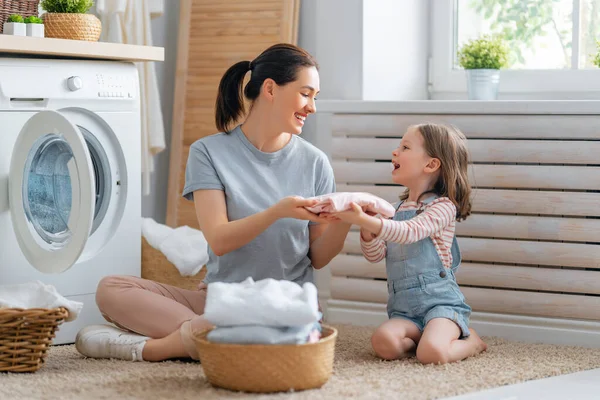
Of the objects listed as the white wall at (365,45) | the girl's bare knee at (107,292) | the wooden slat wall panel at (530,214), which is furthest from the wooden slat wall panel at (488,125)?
the girl's bare knee at (107,292)

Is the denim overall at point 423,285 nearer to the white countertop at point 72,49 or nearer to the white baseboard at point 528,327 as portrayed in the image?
the white baseboard at point 528,327

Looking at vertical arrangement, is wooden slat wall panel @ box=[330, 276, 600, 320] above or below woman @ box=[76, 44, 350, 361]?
below

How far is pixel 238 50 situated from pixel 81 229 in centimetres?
132

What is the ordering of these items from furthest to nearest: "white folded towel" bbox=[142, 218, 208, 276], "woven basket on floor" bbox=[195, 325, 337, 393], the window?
the window
"white folded towel" bbox=[142, 218, 208, 276]
"woven basket on floor" bbox=[195, 325, 337, 393]

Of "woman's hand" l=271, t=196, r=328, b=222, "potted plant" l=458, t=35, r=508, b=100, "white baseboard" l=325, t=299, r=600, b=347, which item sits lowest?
"white baseboard" l=325, t=299, r=600, b=347

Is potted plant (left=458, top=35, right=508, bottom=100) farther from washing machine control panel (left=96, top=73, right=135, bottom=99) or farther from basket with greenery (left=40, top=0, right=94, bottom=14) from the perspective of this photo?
basket with greenery (left=40, top=0, right=94, bottom=14)


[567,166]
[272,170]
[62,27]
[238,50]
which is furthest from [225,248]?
[238,50]

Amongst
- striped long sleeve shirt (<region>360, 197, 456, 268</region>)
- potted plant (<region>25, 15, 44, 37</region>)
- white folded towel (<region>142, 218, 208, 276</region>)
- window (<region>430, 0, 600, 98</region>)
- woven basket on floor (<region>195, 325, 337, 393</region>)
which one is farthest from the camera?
window (<region>430, 0, 600, 98</region>)

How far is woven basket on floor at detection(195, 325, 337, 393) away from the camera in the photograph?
6.93 feet

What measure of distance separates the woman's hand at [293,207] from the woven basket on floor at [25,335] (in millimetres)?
593

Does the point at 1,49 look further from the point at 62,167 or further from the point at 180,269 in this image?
the point at 180,269

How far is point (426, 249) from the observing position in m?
2.72

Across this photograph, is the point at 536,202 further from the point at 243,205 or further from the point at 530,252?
the point at 243,205

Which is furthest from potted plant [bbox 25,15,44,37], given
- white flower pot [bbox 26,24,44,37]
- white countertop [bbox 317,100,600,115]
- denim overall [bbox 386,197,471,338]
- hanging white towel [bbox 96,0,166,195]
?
denim overall [bbox 386,197,471,338]
